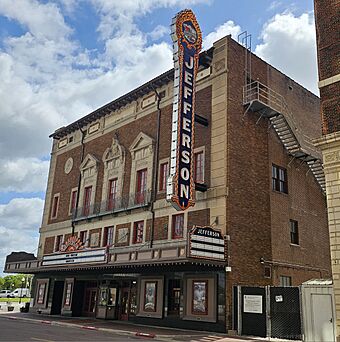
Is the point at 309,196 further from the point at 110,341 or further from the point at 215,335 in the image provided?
the point at 110,341

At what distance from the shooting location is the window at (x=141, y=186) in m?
27.7

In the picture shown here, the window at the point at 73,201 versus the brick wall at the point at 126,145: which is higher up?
the brick wall at the point at 126,145

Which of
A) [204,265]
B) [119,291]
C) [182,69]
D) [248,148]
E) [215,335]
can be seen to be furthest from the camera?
[119,291]

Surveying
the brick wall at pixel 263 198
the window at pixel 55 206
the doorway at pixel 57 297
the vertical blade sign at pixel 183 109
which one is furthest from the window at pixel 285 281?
the window at pixel 55 206

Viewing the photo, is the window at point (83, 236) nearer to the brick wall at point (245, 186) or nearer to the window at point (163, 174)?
the window at point (163, 174)

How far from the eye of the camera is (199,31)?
2500cm

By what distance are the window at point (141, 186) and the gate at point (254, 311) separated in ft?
32.7

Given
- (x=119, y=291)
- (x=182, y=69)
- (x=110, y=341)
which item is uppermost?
(x=182, y=69)

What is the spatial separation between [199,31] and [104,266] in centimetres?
1485

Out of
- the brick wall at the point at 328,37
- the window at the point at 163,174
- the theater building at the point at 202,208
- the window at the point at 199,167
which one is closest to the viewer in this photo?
the brick wall at the point at 328,37

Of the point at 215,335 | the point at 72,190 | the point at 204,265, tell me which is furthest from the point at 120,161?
the point at 215,335

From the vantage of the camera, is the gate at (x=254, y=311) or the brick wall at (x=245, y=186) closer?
the gate at (x=254, y=311)

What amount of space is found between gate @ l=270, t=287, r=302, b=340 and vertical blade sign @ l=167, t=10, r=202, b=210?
5.90m

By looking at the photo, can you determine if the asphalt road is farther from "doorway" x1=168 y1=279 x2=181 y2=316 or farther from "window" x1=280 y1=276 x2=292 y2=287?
"window" x1=280 y1=276 x2=292 y2=287
